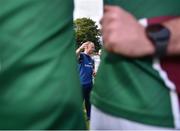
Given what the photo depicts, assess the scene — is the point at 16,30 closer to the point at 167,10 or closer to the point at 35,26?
the point at 35,26

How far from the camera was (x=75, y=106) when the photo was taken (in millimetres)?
1144

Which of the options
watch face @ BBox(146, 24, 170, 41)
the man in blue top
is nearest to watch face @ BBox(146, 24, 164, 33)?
watch face @ BBox(146, 24, 170, 41)

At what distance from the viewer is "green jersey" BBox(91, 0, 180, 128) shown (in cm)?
120

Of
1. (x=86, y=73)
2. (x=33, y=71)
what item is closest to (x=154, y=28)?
(x=33, y=71)

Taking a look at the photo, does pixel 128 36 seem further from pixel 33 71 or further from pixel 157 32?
pixel 33 71

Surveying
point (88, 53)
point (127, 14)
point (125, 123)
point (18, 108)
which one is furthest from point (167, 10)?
point (88, 53)

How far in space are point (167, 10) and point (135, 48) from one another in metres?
0.16

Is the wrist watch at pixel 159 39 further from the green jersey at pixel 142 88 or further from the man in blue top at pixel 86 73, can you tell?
the man in blue top at pixel 86 73

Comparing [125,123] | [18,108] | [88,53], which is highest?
[18,108]

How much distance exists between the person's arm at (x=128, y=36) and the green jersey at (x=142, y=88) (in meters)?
0.06

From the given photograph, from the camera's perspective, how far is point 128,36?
115 cm

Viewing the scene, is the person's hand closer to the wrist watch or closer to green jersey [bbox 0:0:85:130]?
the wrist watch

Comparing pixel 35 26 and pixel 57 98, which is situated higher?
pixel 35 26

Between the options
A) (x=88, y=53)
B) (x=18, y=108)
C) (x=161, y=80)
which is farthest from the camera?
(x=88, y=53)
